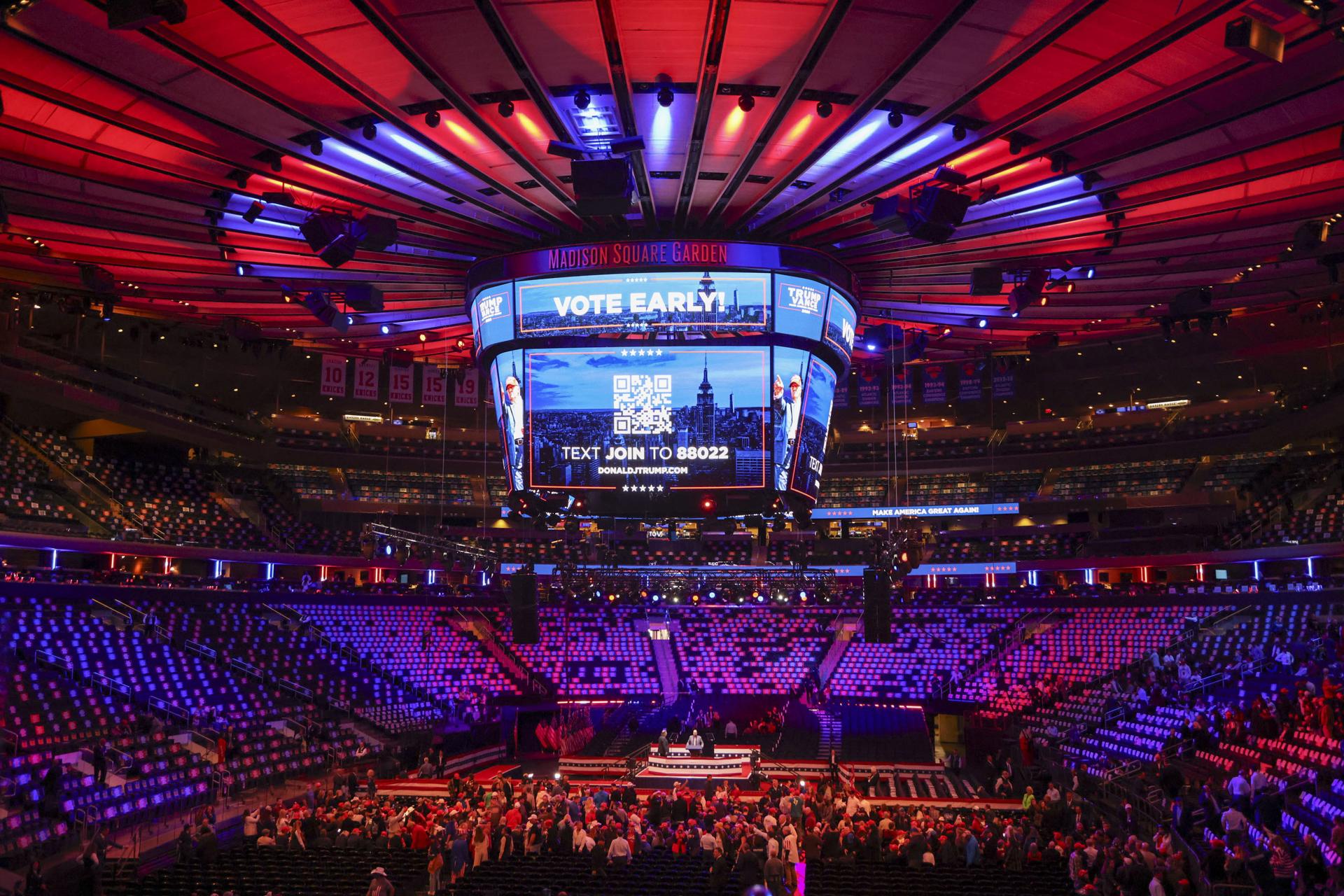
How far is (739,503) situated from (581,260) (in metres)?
4.55

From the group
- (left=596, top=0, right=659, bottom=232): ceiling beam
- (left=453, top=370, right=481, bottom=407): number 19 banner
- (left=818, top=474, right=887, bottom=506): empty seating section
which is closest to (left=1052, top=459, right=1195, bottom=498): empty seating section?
(left=818, top=474, right=887, bottom=506): empty seating section

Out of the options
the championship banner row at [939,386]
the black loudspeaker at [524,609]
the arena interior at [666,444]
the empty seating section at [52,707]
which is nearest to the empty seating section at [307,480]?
the arena interior at [666,444]

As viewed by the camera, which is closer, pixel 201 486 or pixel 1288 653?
pixel 1288 653

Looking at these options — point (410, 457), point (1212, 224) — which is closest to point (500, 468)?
point (410, 457)

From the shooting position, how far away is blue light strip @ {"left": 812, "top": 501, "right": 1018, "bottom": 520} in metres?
41.0

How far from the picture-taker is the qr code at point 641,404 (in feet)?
55.8

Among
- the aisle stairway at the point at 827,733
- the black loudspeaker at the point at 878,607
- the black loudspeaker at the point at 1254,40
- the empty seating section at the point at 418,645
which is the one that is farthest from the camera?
the empty seating section at the point at 418,645

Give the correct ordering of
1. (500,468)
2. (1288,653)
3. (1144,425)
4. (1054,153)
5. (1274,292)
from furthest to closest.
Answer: (500,468) < (1144,425) < (1288,653) < (1274,292) < (1054,153)

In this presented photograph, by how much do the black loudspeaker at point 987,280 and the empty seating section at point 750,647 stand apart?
24242 millimetres

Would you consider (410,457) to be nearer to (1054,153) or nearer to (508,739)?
(508,739)

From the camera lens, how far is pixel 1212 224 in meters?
15.8

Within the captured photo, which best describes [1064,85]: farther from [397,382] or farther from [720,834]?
[397,382]

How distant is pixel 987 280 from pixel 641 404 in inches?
234

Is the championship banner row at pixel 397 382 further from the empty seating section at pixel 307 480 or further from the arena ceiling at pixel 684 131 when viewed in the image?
the arena ceiling at pixel 684 131
